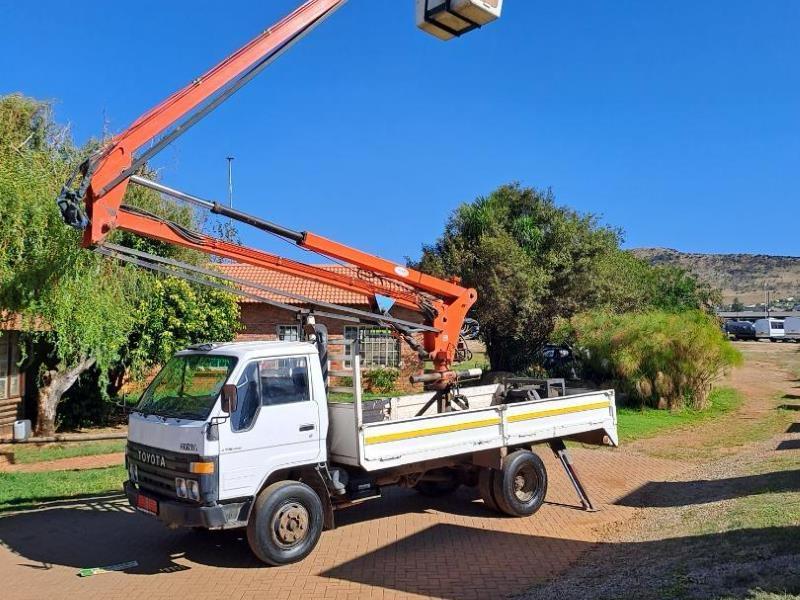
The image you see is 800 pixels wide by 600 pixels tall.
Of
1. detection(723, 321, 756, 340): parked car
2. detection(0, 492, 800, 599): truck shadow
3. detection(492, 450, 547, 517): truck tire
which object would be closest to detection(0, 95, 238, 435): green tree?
detection(0, 492, 800, 599): truck shadow

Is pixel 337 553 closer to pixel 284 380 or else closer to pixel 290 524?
pixel 290 524

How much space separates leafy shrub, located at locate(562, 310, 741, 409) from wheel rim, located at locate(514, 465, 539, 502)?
40.0ft

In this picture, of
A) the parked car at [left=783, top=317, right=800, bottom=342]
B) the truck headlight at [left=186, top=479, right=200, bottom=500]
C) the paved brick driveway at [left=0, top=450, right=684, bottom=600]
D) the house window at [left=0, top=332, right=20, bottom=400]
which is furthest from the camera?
the parked car at [left=783, top=317, right=800, bottom=342]

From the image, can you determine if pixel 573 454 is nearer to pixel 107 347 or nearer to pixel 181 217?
pixel 107 347

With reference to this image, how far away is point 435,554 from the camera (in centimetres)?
764

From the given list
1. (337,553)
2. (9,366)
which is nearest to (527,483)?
(337,553)

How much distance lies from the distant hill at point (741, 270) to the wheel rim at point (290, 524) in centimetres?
10676

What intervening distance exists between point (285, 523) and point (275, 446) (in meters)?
0.81

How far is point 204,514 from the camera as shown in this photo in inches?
264

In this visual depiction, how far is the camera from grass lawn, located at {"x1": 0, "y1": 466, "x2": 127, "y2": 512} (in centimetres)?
1051

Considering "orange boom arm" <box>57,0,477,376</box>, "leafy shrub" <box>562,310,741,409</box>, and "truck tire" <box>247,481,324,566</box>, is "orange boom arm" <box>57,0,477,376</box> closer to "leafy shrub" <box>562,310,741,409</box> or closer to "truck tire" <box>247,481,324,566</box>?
"truck tire" <box>247,481,324,566</box>

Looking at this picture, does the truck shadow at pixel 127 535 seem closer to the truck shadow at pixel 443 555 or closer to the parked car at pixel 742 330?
the truck shadow at pixel 443 555

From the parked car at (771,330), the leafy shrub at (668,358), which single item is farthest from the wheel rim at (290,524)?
the parked car at (771,330)

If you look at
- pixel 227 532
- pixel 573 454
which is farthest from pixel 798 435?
pixel 227 532
